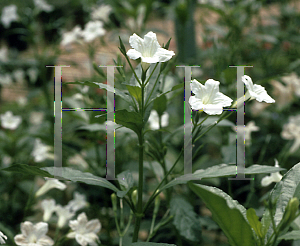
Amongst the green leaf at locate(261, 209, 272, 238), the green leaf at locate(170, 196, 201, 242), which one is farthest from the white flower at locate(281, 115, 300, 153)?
the green leaf at locate(261, 209, 272, 238)

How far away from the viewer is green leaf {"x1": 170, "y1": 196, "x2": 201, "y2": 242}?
2.44ft

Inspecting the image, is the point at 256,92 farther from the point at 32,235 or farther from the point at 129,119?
the point at 32,235

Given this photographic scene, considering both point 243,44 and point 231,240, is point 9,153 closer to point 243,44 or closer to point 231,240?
point 231,240

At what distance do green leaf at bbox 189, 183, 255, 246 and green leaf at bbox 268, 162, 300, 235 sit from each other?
7cm

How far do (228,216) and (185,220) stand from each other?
338 millimetres

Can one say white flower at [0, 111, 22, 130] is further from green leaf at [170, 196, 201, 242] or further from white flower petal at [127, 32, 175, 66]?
white flower petal at [127, 32, 175, 66]

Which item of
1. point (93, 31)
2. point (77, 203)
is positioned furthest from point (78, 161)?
point (93, 31)

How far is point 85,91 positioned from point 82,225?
458 mm

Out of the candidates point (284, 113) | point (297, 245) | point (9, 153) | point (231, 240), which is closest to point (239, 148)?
point (297, 245)

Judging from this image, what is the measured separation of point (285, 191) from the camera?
0.55 m

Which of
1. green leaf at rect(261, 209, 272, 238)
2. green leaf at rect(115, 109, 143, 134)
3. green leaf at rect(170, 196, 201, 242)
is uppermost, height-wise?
green leaf at rect(115, 109, 143, 134)

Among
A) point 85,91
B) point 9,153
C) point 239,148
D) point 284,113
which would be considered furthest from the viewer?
point 284,113

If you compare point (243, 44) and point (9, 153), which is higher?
point (243, 44)

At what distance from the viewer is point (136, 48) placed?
55cm
